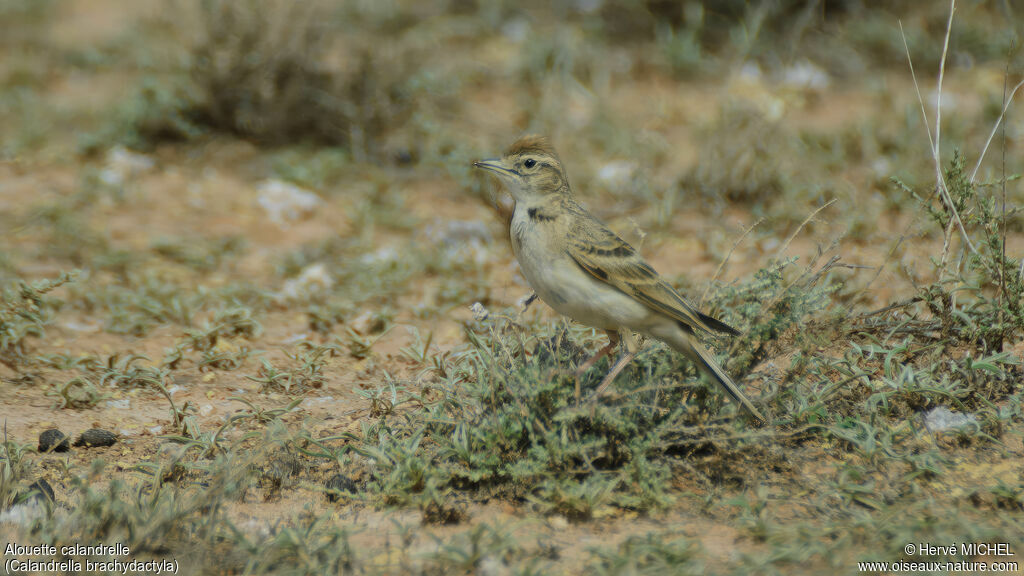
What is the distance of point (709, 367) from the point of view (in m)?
3.72

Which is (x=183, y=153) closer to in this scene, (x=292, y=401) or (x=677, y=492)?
(x=292, y=401)

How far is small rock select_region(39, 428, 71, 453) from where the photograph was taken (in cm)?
399

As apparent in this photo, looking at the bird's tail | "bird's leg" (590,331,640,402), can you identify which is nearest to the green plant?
"bird's leg" (590,331,640,402)

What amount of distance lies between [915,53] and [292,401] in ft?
21.5

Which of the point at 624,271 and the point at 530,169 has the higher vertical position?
the point at 530,169

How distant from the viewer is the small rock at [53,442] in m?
3.99

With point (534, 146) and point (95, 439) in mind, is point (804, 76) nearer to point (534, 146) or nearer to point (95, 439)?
point (534, 146)

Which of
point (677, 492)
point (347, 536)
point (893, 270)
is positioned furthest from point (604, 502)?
point (893, 270)

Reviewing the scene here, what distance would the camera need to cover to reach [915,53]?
8.16m

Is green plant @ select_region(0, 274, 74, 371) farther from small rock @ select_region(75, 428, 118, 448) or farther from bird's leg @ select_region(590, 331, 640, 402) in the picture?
bird's leg @ select_region(590, 331, 640, 402)

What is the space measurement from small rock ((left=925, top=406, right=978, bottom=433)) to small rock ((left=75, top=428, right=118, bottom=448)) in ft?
11.9

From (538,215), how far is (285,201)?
3.36 metres

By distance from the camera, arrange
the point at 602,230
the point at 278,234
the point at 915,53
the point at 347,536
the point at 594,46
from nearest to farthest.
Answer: the point at 347,536 → the point at 602,230 → the point at 278,234 → the point at 915,53 → the point at 594,46

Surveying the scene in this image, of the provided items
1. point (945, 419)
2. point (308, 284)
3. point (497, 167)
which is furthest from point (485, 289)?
point (945, 419)
